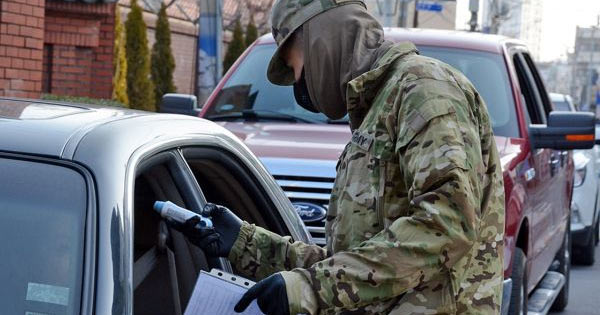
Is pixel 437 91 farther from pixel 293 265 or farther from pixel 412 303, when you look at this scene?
pixel 293 265

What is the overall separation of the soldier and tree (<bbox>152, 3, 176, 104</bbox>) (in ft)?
56.0

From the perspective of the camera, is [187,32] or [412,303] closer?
[412,303]

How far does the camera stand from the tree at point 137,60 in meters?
18.5

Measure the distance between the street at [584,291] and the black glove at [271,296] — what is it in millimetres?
7368

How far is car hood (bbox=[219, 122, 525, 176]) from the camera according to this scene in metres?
6.52

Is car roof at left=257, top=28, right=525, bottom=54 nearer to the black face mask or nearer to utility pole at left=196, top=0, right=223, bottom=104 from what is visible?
the black face mask

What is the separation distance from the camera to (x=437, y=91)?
2.96 meters

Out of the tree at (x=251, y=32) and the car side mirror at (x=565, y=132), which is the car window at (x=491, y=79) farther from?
the tree at (x=251, y=32)

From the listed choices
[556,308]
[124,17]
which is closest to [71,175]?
[556,308]

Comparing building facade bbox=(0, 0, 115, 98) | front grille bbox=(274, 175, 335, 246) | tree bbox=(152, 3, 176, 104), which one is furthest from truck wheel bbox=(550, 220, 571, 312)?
tree bbox=(152, 3, 176, 104)

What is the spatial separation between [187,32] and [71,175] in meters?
20.4

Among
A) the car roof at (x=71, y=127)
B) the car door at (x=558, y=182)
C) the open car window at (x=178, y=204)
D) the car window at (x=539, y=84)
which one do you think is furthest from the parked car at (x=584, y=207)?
the car roof at (x=71, y=127)

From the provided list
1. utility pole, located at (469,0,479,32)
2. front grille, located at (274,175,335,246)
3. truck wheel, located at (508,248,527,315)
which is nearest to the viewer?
front grille, located at (274,175,335,246)

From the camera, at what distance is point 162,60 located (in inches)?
822
